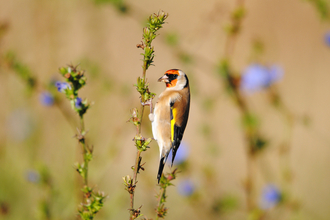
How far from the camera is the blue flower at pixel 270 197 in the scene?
3875 mm

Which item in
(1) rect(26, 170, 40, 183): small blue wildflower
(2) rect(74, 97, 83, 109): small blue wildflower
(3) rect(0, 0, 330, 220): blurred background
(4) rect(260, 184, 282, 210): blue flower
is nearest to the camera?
(2) rect(74, 97, 83, 109): small blue wildflower

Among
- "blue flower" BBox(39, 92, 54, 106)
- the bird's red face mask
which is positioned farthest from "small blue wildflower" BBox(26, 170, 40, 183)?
the bird's red face mask

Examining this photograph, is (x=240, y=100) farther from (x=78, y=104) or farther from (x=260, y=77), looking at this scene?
(x=78, y=104)

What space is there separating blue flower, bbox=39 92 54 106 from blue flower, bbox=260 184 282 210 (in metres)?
2.63

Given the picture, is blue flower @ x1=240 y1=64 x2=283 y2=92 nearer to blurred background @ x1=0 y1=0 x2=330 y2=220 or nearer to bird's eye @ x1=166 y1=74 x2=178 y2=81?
blurred background @ x1=0 y1=0 x2=330 y2=220

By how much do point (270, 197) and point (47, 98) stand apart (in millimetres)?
2707

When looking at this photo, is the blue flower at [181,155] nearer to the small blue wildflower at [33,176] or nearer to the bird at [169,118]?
the bird at [169,118]

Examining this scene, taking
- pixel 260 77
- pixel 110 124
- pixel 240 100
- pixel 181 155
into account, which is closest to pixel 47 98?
pixel 181 155

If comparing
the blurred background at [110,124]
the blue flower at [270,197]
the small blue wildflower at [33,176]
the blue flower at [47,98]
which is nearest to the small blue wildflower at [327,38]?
the blurred background at [110,124]

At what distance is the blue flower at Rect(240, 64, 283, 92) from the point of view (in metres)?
4.42

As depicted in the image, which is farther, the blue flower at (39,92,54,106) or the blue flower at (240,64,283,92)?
the blue flower at (240,64,283,92)

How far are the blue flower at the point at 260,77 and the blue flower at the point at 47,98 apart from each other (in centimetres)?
237

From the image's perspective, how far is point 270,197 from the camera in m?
3.99

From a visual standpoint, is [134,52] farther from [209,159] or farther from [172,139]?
[172,139]
